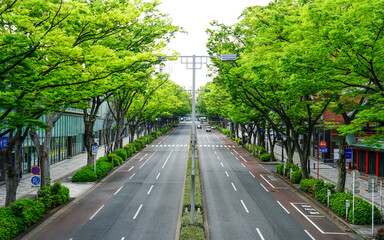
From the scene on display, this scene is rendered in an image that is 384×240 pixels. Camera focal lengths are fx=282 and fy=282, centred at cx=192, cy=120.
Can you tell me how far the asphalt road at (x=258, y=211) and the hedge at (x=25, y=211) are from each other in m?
9.05

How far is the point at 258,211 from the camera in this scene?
1711 cm

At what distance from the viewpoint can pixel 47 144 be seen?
19.2 meters

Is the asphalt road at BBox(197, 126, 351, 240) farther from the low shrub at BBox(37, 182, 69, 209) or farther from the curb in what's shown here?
the low shrub at BBox(37, 182, 69, 209)

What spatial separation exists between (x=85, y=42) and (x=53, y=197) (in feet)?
33.4

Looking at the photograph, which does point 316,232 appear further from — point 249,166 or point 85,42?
point 249,166

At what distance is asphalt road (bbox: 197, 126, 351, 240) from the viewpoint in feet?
45.3

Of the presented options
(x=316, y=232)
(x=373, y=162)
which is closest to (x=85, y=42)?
(x=316, y=232)

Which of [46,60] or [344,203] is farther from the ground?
[46,60]

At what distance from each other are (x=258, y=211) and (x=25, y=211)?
12.8 m

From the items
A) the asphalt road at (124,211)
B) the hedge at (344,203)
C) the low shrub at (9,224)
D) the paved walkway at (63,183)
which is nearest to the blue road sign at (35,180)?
the low shrub at (9,224)

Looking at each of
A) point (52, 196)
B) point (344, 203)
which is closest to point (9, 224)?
point (52, 196)

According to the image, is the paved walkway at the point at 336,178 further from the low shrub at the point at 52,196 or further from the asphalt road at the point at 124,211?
the low shrub at the point at 52,196

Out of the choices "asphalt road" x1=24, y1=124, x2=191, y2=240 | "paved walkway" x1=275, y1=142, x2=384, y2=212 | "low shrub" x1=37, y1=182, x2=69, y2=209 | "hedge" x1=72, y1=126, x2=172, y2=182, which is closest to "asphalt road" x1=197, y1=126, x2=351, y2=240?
"asphalt road" x1=24, y1=124, x2=191, y2=240

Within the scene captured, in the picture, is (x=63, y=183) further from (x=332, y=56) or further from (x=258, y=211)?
(x=332, y=56)
